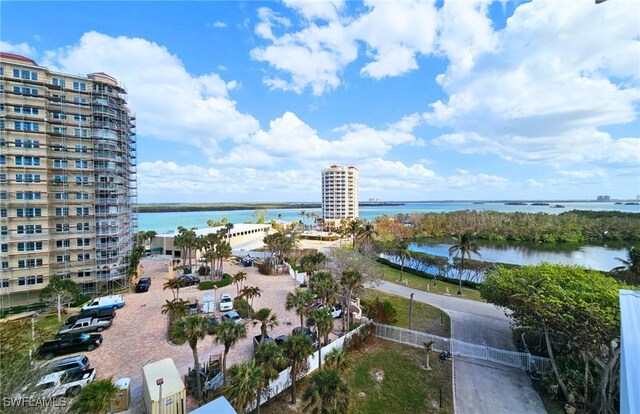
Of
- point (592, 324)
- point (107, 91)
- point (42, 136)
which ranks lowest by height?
point (592, 324)

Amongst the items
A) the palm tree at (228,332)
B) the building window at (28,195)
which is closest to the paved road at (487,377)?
the palm tree at (228,332)

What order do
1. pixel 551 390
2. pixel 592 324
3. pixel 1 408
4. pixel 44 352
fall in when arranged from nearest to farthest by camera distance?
pixel 1 408, pixel 592 324, pixel 551 390, pixel 44 352

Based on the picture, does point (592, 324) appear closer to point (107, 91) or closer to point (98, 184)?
point (98, 184)

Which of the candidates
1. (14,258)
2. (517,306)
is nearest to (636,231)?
(517,306)

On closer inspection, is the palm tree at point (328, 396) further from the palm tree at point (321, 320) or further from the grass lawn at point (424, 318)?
the grass lawn at point (424, 318)

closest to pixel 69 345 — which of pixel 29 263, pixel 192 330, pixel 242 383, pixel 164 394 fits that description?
pixel 164 394

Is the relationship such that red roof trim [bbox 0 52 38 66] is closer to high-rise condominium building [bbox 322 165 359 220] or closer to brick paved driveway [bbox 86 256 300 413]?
brick paved driveway [bbox 86 256 300 413]
